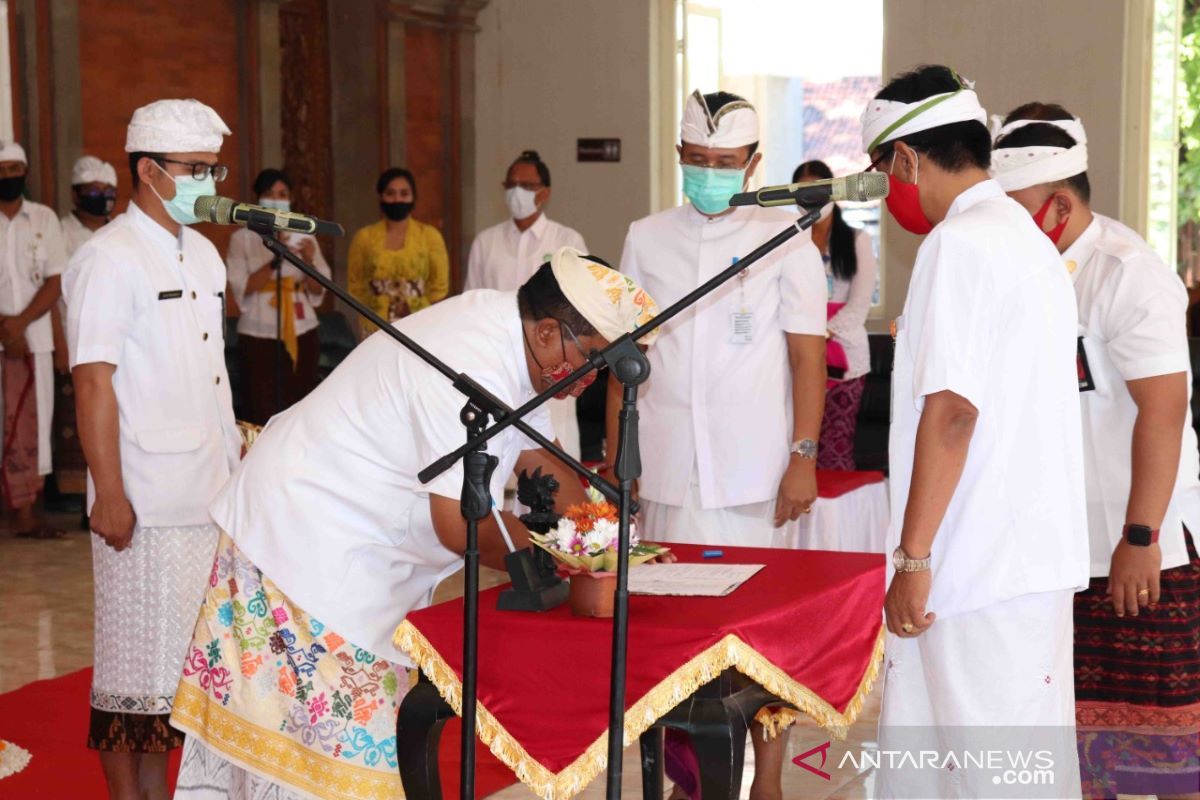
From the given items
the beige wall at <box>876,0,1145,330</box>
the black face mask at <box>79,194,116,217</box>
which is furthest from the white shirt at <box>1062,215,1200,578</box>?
the beige wall at <box>876,0,1145,330</box>

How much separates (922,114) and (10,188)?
606 cm

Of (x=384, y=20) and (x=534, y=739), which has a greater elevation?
(x=384, y=20)

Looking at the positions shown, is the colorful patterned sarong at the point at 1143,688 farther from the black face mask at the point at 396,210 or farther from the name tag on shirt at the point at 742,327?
the black face mask at the point at 396,210

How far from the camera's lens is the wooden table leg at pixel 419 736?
2658 millimetres

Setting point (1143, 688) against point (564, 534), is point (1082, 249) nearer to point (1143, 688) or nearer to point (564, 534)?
point (1143, 688)

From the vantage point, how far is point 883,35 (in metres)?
9.92

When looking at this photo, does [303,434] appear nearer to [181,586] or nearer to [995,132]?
[181,586]

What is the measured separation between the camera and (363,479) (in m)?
2.82

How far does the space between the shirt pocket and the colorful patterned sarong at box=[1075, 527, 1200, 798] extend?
6.93ft

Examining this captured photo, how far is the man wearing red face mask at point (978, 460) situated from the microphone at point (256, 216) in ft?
3.34

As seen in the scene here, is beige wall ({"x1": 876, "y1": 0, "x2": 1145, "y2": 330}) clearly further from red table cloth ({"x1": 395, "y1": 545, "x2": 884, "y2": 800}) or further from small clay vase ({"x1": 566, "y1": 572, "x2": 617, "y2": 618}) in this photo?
small clay vase ({"x1": 566, "y1": 572, "x2": 617, "y2": 618})

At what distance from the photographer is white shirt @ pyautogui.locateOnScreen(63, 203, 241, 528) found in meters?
3.49

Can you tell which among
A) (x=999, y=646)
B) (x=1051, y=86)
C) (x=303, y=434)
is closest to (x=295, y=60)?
(x=1051, y=86)

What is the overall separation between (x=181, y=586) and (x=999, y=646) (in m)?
1.97
